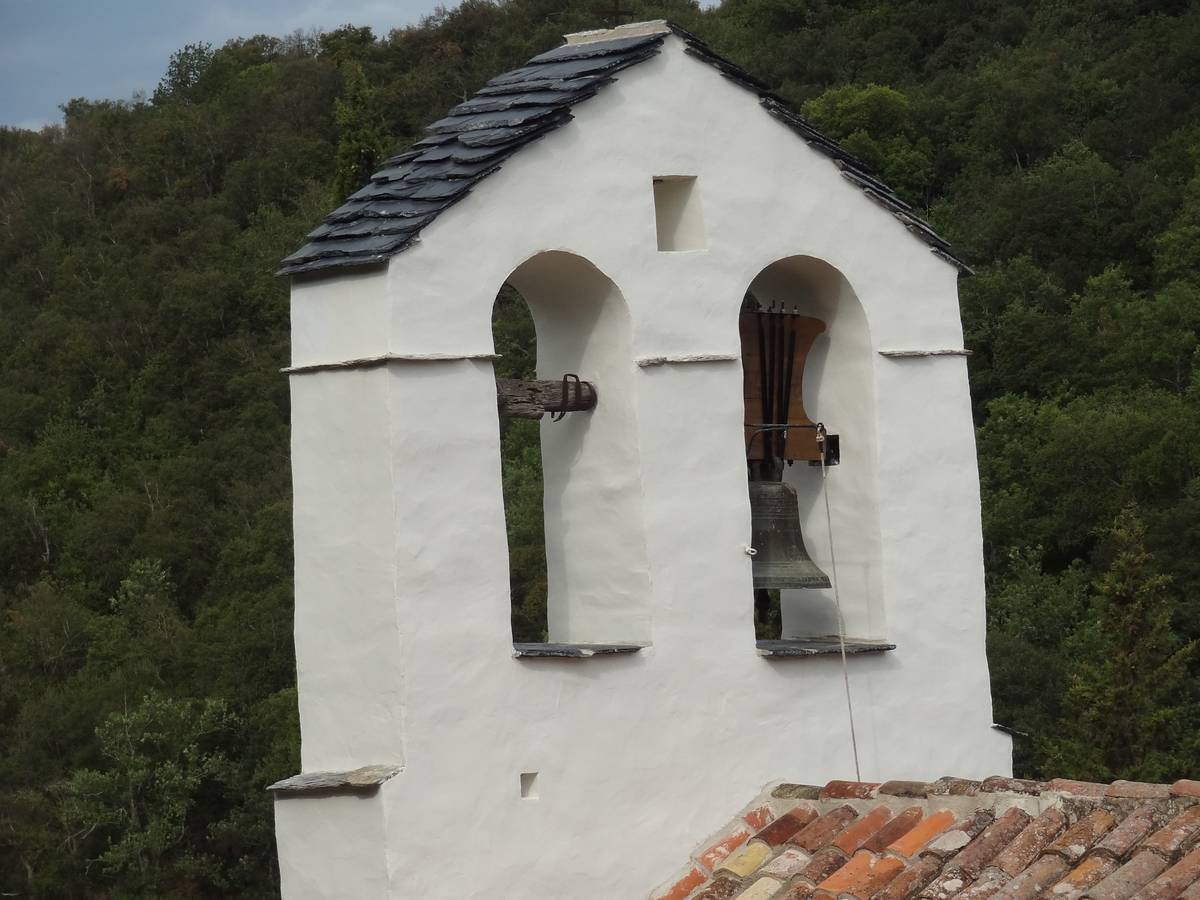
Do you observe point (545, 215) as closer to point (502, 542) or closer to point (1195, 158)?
point (502, 542)

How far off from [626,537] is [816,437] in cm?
104

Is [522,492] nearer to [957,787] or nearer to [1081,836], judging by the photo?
[957,787]

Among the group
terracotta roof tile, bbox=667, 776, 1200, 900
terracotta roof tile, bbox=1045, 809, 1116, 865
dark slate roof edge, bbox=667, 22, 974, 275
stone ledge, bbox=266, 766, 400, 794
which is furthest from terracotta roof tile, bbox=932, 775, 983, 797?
dark slate roof edge, bbox=667, 22, 974, 275

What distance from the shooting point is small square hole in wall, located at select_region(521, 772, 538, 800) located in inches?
236

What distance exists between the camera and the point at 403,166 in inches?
253

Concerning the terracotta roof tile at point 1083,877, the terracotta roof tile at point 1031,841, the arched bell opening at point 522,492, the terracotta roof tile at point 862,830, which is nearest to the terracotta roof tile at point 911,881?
the terracotta roof tile at point 1031,841

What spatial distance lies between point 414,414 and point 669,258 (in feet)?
3.97

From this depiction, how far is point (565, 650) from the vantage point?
609 cm

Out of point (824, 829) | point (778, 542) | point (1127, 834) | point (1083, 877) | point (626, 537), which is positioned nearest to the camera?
point (1083, 877)

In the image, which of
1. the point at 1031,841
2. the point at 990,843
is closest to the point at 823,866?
the point at 990,843

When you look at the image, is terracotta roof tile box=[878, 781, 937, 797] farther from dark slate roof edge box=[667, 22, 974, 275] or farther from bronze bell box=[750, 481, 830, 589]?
dark slate roof edge box=[667, 22, 974, 275]

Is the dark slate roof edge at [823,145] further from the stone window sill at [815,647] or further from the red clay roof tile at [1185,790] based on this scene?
the red clay roof tile at [1185,790]

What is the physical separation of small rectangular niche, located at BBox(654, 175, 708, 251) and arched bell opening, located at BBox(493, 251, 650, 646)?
0.36m

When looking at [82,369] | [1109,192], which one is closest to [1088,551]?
[1109,192]
